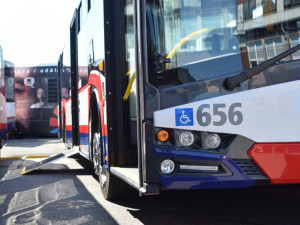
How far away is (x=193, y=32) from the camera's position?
355cm

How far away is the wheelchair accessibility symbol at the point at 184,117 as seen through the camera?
11.1 feet

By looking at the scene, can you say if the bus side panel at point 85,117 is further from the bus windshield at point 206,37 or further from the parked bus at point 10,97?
the parked bus at point 10,97

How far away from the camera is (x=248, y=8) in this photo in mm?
3502

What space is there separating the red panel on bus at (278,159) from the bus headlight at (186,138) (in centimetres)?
44

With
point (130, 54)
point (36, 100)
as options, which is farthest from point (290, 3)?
point (36, 100)

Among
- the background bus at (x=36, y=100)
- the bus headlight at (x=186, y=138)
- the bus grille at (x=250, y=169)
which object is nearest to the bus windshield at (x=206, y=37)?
the bus headlight at (x=186, y=138)

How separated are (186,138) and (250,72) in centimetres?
69

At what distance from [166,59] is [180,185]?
3.29 feet

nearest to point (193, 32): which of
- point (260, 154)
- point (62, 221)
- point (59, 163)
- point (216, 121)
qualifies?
point (216, 121)

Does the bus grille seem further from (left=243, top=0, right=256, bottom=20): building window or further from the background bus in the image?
the background bus

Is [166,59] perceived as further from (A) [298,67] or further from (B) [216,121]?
(A) [298,67]

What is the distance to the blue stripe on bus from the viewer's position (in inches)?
130

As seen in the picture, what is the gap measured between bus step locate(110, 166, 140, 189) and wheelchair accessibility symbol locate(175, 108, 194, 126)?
647 mm

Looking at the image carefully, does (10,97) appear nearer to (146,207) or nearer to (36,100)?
(36,100)
